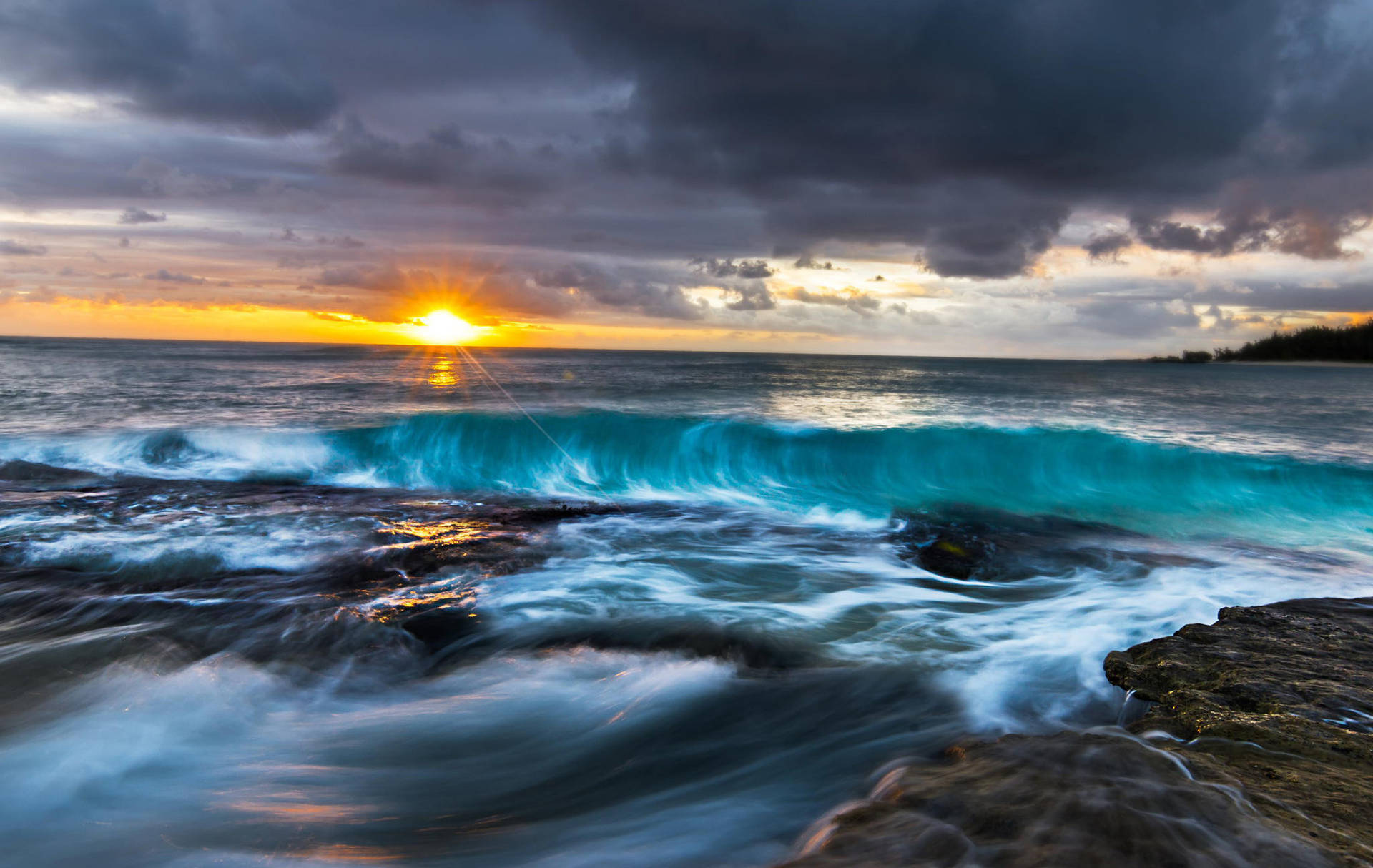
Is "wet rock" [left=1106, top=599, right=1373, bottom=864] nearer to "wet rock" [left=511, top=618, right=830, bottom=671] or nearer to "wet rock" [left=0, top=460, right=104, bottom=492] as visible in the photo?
"wet rock" [left=511, top=618, right=830, bottom=671]

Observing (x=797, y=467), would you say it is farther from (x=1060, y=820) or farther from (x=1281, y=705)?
(x=1060, y=820)

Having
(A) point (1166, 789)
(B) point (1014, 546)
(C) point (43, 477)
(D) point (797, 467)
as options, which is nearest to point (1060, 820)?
(A) point (1166, 789)

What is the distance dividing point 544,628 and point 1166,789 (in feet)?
13.8

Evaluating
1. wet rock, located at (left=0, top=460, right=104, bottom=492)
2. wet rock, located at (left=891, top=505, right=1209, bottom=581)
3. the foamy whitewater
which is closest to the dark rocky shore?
the foamy whitewater

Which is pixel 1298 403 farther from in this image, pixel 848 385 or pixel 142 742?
pixel 142 742

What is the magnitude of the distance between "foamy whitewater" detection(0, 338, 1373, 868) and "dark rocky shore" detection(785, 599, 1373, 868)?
1.79 feet

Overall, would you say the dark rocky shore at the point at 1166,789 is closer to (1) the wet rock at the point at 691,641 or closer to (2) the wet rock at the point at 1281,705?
(2) the wet rock at the point at 1281,705

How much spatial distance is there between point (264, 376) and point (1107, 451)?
130 ft

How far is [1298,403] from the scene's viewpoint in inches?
1337

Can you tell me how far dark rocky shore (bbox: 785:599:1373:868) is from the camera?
2178 mm

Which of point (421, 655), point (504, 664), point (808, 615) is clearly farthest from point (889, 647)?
point (421, 655)

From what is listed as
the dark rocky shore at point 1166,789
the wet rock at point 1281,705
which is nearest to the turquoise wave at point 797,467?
the wet rock at point 1281,705

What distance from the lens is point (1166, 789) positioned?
2.48 m

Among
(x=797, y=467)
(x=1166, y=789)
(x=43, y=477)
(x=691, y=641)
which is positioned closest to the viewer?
(x=1166, y=789)
